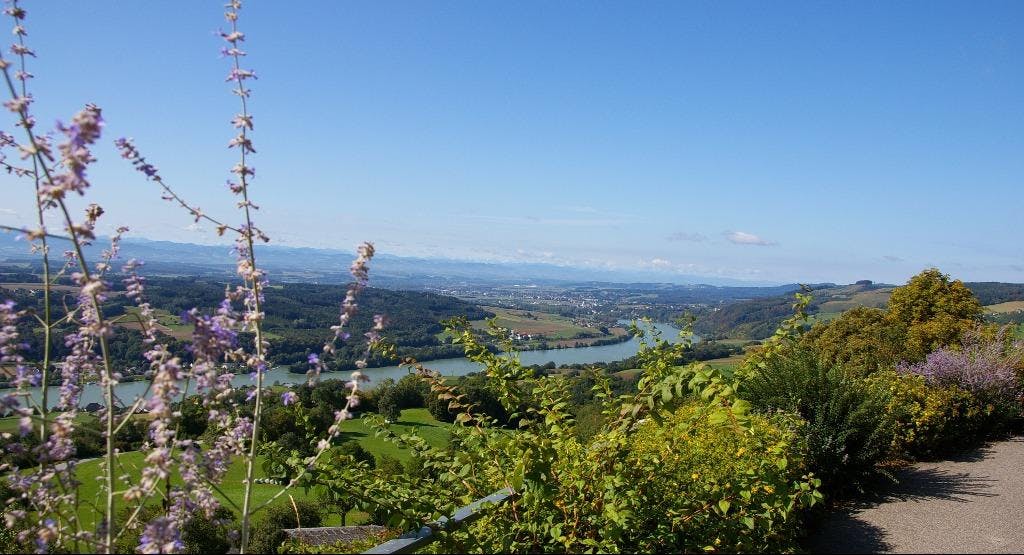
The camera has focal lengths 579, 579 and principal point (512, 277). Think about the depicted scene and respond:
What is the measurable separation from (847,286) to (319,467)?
127904mm

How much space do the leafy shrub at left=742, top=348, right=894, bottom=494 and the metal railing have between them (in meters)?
A: 4.33

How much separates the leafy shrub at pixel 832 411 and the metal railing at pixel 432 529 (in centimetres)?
433

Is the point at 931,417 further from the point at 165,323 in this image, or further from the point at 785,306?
the point at 785,306

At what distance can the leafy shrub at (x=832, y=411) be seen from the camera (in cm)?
663

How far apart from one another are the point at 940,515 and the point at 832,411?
4.52 ft

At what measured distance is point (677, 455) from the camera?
12.9ft

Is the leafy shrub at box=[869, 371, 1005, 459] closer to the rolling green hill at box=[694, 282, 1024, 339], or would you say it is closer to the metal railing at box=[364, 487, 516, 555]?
the metal railing at box=[364, 487, 516, 555]

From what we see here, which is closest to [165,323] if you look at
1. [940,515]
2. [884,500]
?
[940,515]

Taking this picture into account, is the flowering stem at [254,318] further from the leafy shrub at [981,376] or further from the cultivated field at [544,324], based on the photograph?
the cultivated field at [544,324]

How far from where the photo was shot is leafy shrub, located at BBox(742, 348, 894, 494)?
6.63 metres

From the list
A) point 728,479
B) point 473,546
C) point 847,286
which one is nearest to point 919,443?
point 728,479

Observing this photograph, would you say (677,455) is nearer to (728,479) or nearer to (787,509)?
(728,479)

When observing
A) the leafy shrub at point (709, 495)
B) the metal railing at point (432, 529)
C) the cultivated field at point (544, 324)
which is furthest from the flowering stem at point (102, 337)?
the cultivated field at point (544, 324)

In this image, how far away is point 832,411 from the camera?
22.2 feet
